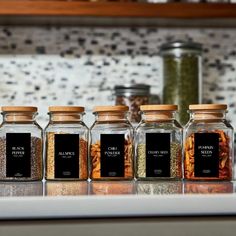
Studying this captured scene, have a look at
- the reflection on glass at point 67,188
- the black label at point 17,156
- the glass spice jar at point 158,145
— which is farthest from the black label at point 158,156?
the black label at point 17,156

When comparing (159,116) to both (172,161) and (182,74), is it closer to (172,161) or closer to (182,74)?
(172,161)

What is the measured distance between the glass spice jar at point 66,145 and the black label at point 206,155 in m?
0.24

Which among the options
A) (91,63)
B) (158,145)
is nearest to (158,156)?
(158,145)

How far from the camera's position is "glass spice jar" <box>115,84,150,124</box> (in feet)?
6.09

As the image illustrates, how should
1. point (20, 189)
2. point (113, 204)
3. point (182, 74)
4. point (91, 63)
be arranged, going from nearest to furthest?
point (113, 204) < point (20, 189) < point (182, 74) < point (91, 63)

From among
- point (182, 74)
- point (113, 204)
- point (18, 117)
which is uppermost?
point (182, 74)

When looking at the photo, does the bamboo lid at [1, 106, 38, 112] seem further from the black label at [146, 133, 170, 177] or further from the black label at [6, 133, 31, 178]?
the black label at [146, 133, 170, 177]

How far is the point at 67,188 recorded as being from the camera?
1108 millimetres

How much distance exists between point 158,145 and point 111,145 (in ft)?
0.33

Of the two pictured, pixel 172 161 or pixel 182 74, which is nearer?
pixel 172 161

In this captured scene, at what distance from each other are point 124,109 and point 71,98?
30.0 inches

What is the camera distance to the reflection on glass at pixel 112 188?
1025 millimetres

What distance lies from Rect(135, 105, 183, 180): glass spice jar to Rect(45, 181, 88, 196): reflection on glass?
0.44 feet

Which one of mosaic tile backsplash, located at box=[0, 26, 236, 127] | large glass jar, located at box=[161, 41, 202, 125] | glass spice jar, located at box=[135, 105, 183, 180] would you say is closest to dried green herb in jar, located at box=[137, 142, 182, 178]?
glass spice jar, located at box=[135, 105, 183, 180]
